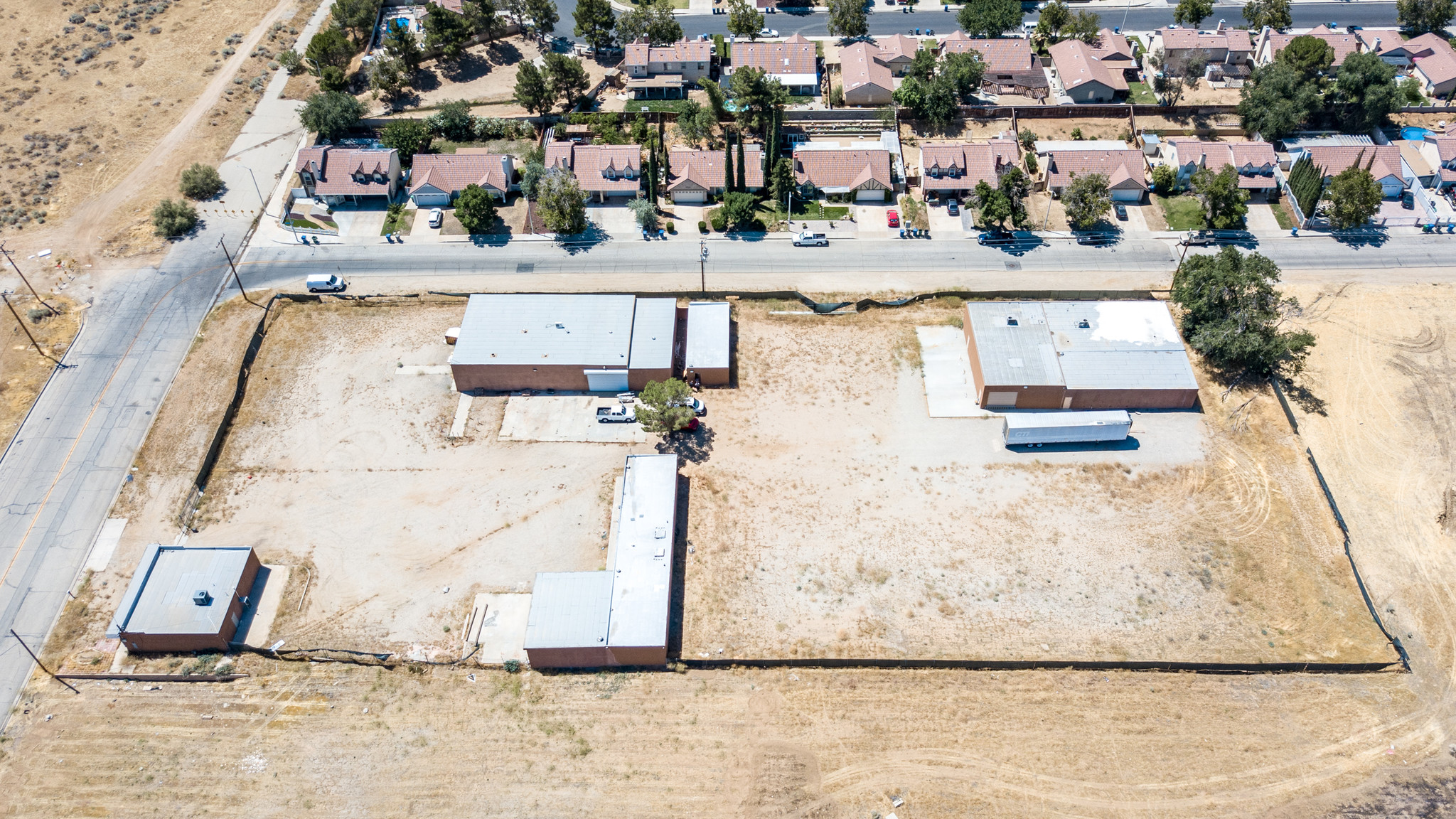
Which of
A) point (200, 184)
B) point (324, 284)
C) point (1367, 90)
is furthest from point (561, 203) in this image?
point (1367, 90)

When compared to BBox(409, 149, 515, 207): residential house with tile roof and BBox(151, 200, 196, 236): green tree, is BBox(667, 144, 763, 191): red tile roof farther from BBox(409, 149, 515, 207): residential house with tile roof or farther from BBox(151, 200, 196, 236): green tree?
BBox(151, 200, 196, 236): green tree

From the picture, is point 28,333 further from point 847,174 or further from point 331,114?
point 847,174

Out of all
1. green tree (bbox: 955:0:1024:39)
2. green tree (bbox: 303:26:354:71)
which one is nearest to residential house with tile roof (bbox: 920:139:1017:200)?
green tree (bbox: 955:0:1024:39)

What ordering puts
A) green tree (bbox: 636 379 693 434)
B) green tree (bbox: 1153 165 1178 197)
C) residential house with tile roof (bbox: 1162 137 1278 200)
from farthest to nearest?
green tree (bbox: 1153 165 1178 197) → residential house with tile roof (bbox: 1162 137 1278 200) → green tree (bbox: 636 379 693 434)

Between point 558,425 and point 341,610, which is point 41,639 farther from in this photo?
point 558,425

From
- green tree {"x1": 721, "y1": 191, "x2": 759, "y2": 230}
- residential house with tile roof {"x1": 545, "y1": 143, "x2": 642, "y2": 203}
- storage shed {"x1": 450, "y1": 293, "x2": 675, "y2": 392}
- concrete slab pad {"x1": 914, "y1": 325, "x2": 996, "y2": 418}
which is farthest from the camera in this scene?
residential house with tile roof {"x1": 545, "y1": 143, "x2": 642, "y2": 203}

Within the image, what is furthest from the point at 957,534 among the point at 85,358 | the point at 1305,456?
the point at 85,358
